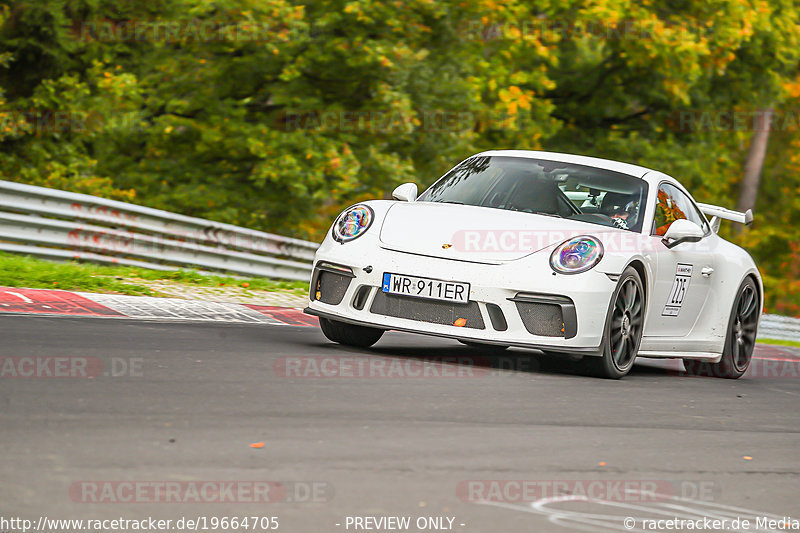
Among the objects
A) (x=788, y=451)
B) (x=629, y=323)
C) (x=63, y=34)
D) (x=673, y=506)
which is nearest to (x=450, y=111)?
(x=63, y=34)

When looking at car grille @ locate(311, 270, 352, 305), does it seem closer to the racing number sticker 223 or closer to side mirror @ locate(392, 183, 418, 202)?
side mirror @ locate(392, 183, 418, 202)

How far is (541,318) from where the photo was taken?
7.52 meters

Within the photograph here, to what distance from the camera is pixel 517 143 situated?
25047mm

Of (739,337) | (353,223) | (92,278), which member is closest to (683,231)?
(739,337)

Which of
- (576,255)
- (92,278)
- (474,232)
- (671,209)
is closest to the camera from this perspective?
(576,255)

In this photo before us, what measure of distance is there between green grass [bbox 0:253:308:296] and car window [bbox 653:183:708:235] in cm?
530

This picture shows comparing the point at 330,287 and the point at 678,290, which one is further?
the point at 678,290

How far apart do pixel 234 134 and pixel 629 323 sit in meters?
13.8

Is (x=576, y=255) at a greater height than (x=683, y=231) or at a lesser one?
lesser

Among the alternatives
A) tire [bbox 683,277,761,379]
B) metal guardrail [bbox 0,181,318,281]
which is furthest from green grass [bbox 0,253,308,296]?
tire [bbox 683,277,761,379]

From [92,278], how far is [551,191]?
5.47 metres

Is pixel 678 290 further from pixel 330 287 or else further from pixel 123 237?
pixel 123 237

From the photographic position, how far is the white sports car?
7.52m

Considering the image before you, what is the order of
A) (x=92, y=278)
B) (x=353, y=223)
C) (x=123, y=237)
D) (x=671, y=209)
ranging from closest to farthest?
1. (x=353, y=223)
2. (x=671, y=209)
3. (x=92, y=278)
4. (x=123, y=237)
